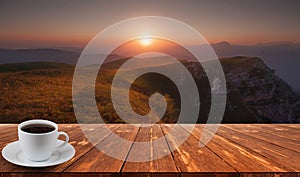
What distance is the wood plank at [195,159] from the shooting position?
0.67 meters

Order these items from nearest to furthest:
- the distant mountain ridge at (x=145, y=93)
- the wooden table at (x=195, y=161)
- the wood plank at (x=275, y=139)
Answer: the wooden table at (x=195, y=161)
the wood plank at (x=275, y=139)
the distant mountain ridge at (x=145, y=93)

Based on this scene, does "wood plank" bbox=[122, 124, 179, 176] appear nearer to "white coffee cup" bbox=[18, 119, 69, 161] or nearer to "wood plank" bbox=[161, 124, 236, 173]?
"wood plank" bbox=[161, 124, 236, 173]

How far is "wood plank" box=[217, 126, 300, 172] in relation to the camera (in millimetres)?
743

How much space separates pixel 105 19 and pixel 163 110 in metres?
1.20

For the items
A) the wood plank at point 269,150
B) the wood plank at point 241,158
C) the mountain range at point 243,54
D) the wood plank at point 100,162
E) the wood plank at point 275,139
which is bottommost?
the wood plank at point 275,139

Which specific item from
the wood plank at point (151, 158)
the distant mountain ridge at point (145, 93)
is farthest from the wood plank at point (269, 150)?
the distant mountain ridge at point (145, 93)

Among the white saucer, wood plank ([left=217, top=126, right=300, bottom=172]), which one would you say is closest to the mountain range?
wood plank ([left=217, top=126, right=300, bottom=172])

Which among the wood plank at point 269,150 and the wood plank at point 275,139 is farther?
the wood plank at point 275,139

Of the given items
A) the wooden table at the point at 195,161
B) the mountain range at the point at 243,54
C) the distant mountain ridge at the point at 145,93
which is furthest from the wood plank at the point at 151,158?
the mountain range at the point at 243,54

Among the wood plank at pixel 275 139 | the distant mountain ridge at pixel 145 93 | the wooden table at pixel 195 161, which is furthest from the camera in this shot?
the distant mountain ridge at pixel 145 93

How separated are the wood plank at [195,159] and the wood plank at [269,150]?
0.51 ft

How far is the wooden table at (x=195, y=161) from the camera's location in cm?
65

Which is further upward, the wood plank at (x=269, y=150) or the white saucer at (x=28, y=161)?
the white saucer at (x=28, y=161)

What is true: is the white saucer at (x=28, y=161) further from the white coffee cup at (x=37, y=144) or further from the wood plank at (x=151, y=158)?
the wood plank at (x=151, y=158)
